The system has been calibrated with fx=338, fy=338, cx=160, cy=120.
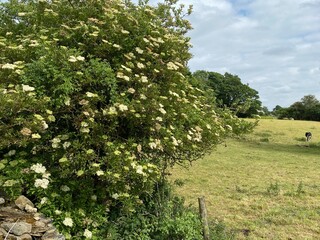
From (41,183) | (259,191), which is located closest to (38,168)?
(41,183)

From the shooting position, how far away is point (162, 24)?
A: 820cm

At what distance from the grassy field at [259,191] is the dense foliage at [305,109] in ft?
178

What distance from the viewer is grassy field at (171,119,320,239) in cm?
956

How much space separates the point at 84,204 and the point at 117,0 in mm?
4216

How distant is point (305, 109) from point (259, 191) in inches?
2718

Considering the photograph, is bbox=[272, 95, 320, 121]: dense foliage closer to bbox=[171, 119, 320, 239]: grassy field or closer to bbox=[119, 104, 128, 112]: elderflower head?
bbox=[171, 119, 320, 239]: grassy field

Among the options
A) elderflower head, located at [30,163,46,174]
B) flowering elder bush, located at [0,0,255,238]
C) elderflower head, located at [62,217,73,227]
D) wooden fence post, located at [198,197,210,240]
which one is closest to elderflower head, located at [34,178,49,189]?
flowering elder bush, located at [0,0,255,238]

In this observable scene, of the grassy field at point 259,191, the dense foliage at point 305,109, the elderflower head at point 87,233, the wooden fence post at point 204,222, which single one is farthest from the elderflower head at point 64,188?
the dense foliage at point 305,109

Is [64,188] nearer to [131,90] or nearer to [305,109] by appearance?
[131,90]

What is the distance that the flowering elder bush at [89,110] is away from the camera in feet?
17.4

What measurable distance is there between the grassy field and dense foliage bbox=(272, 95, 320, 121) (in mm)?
54401

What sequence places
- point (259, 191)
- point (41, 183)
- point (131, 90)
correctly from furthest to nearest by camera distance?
point (259, 191)
point (131, 90)
point (41, 183)

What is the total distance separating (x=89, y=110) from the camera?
556 cm

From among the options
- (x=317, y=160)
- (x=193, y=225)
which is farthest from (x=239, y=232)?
(x=317, y=160)
